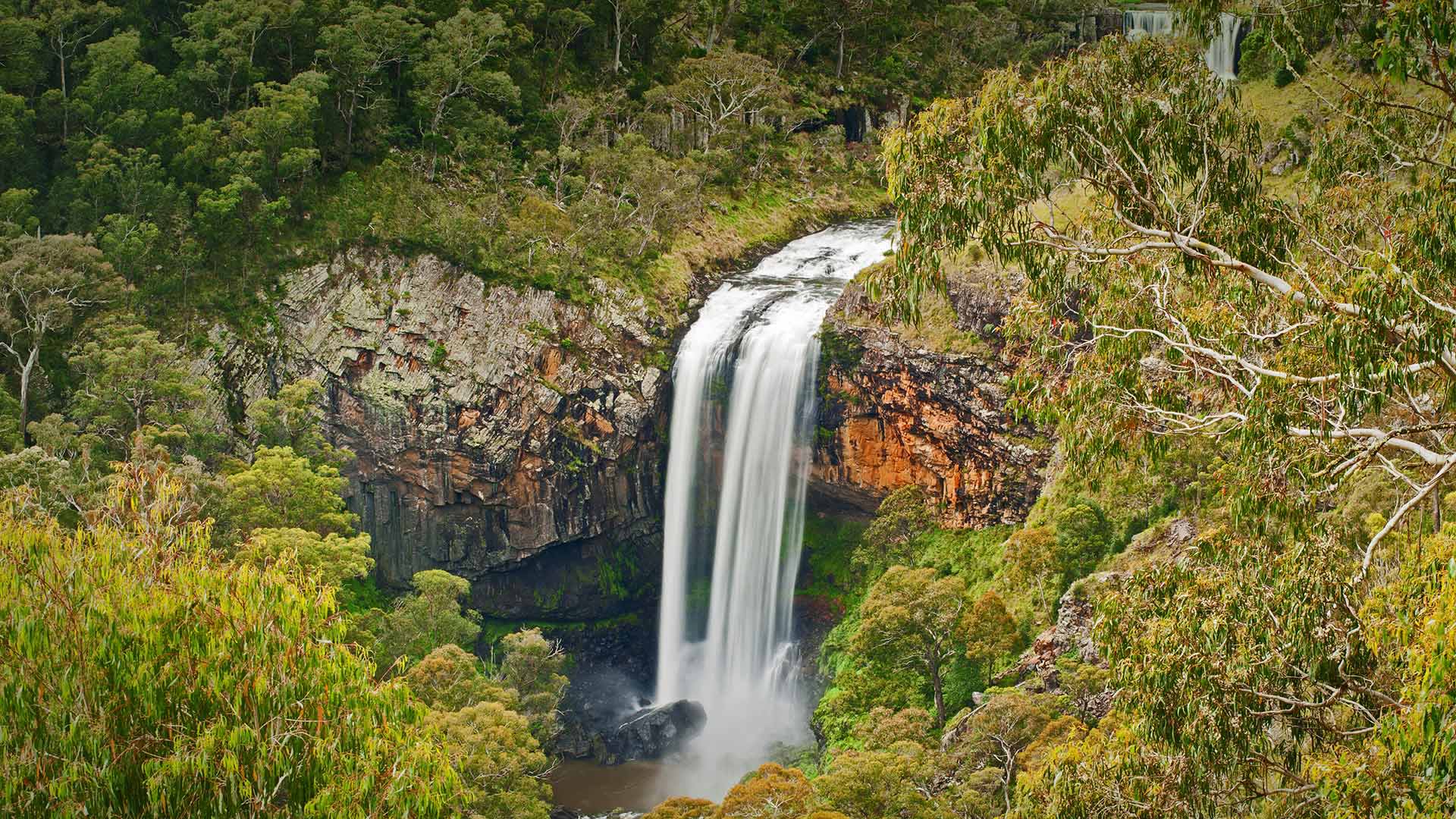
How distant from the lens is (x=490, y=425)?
35312 millimetres

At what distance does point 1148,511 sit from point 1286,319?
1686 centimetres

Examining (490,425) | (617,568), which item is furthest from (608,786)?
(490,425)

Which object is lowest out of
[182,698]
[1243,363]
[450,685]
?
[450,685]

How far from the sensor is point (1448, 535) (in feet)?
26.9

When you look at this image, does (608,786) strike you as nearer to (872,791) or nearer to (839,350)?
(872,791)

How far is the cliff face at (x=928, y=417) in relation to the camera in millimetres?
31703

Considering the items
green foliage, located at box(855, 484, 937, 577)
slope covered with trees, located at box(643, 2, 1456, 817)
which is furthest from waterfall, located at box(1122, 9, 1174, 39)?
slope covered with trees, located at box(643, 2, 1456, 817)

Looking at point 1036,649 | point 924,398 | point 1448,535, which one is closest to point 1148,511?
point 1036,649

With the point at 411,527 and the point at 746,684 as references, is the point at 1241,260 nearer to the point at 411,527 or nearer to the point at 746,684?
the point at 746,684

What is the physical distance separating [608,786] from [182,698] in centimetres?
2200

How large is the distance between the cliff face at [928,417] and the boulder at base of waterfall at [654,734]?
7877mm

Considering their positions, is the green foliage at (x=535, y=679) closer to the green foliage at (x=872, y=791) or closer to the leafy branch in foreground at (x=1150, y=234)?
the green foliage at (x=872, y=791)

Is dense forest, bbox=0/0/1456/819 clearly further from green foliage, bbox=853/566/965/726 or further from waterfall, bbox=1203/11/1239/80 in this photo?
waterfall, bbox=1203/11/1239/80

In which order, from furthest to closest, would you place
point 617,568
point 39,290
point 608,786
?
point 617,568 → point 39,290 → point 608,786
